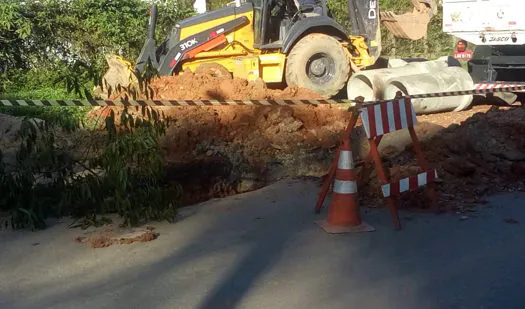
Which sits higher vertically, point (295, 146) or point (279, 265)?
point (295, 146)

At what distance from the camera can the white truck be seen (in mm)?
13555

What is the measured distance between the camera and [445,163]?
330 inches

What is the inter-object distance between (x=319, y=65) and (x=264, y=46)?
1.28 meters

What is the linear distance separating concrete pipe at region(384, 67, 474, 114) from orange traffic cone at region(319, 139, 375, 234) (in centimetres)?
677

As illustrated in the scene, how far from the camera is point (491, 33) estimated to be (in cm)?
1402

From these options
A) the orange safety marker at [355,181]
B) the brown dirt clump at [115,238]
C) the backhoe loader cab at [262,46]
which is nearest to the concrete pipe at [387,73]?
the backhoe loader cab at [262,46]

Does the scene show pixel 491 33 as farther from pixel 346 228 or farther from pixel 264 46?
pixel 346 228

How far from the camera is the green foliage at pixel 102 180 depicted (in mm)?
7207

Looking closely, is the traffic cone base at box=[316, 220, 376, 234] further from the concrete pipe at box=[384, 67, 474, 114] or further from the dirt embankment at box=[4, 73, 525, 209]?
the concrete pipe at box=[384, 67, 474, 114]

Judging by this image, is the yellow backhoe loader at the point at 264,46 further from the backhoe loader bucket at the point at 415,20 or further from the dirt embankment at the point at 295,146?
the backhoe loader bucket at the point at 415,20

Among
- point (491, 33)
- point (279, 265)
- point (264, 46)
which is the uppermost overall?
point (264, 46)

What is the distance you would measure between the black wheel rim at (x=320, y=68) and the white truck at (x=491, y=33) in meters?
2.60

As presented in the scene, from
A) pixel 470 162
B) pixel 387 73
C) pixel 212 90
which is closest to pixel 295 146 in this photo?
pixel 212 90

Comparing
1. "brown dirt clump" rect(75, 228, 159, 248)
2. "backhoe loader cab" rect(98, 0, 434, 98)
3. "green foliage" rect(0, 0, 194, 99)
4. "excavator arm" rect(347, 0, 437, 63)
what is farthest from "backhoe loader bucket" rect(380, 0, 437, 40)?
"brown dirt clump" rect(75, 228, 159, 248)
